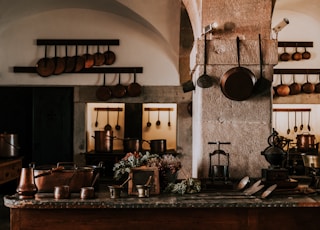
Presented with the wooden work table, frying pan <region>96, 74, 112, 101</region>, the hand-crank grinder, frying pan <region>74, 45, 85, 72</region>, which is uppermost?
frying pan <region>74, 45, 85, 72</region>

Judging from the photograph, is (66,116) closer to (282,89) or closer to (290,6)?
(282,89)

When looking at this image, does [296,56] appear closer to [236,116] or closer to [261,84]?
[261,84]

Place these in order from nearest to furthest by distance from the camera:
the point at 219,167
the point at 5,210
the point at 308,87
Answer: the point at 219,167, the point at 5,210, the point at 308,87

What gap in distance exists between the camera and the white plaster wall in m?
7.80

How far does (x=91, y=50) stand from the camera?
7844 millimetres

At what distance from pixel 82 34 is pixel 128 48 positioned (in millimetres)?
803

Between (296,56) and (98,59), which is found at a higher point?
(296,56)

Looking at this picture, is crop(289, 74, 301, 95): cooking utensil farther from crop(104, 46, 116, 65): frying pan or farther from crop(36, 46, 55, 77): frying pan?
crop(36, 46, 55, 77): frying pan

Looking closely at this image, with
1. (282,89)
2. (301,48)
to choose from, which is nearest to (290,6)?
(301,48)

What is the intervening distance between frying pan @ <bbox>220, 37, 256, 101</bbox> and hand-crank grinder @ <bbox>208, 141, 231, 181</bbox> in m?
0.43

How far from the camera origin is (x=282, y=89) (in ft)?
26.1

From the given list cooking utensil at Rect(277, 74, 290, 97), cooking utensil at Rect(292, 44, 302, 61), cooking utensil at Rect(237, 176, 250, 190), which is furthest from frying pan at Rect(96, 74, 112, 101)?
cooking utensil at Rect(237, 176, 250, 190)

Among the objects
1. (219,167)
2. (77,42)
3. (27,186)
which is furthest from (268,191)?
(77,42)

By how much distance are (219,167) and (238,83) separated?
28.1 inches
